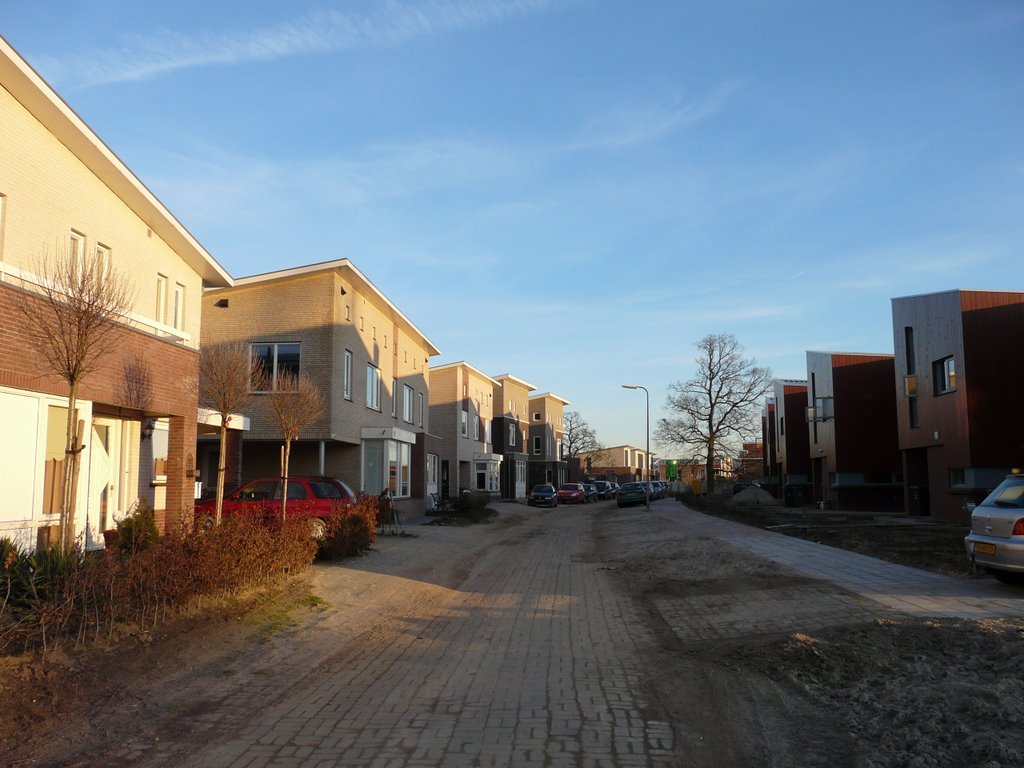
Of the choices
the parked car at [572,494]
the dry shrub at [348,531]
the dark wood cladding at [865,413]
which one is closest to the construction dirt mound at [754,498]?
the dark wood cladding at [865,413]

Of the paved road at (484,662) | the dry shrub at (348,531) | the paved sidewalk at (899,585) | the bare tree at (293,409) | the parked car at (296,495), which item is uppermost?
the bare tree at (293,409)

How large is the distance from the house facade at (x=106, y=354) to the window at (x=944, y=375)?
923 inches

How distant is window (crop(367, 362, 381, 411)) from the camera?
1182 inches

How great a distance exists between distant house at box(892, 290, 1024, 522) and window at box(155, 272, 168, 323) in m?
23.1

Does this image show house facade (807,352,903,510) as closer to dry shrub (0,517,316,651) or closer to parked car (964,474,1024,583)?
parked car (964,474,1024,583)

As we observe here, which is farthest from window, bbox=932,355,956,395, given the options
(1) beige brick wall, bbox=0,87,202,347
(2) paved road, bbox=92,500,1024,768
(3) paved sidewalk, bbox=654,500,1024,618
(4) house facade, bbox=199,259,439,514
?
(1) beige brick wall, bbox=0,87,202,347

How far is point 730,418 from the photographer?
62.8 m

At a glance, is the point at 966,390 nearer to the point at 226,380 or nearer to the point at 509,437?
the point at 226,380

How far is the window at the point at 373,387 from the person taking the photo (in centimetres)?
3003

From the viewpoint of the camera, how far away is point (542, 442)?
257 feet

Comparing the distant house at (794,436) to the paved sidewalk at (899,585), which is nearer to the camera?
the paved sidewalk at (899,585)

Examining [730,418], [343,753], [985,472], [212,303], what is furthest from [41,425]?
[730,418]

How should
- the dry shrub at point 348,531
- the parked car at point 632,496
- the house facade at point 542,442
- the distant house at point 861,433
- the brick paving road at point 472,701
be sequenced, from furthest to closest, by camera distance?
the house facade at point 542,442
the parked car at point 632,496
the distant house at point 861,433
the dry shrub at point 348,531
the brick paving road at point 472,701

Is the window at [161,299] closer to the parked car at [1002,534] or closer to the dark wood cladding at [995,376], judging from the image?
the parked car at [1002,534]
